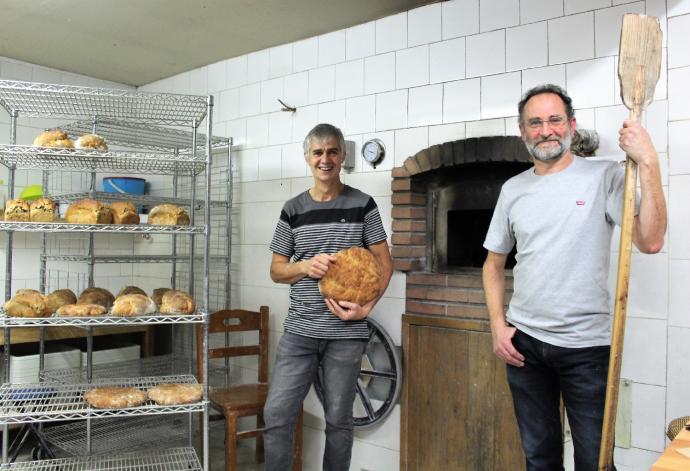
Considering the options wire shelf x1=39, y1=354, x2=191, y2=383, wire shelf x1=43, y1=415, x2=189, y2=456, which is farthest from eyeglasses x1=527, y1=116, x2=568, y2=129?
wire shelf x1=39, y1=354, x2=191, y2=383

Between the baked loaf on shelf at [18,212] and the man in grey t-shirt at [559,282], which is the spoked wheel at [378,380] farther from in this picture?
the baked loaf on shelf at [18,212]

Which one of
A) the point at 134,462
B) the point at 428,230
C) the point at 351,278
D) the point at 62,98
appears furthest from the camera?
the point at 428,230

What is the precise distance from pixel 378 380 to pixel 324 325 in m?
0.74

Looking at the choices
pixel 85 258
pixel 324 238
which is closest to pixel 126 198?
pixel 85 258

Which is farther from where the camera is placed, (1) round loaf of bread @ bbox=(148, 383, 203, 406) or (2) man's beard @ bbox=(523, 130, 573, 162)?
(1) round loaf of bread @ bbox=(148, 383, 203, 406)

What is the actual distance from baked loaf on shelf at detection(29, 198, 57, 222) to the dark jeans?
69.4 inches

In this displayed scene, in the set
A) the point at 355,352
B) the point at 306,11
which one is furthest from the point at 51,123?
the point at 355,352

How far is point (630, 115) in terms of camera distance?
1.37 m

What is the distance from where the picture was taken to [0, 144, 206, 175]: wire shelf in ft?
6.96

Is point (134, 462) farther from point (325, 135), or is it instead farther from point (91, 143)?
point (325, 135)

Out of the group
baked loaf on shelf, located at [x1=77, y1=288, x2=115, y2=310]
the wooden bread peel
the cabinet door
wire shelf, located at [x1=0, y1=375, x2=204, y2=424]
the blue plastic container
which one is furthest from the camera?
the blue plastic container

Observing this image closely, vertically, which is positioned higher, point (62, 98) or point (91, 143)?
point (62, 98)

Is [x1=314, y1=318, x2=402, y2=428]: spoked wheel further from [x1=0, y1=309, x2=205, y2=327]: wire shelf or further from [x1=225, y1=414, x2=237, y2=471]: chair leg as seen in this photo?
[x1=0, y1=309, x2=205, y2=327]: wire shelf

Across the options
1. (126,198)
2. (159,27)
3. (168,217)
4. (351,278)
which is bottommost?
(351,278)
